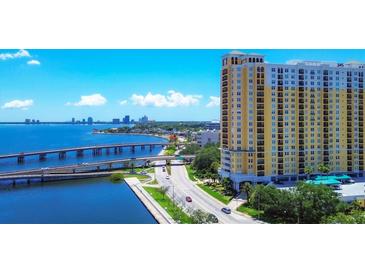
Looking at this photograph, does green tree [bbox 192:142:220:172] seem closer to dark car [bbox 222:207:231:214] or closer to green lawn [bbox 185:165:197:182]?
green lawn [bbox 185:165:197:182]

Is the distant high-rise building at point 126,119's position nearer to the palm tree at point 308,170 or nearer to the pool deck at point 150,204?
the pool deck at point 150,204

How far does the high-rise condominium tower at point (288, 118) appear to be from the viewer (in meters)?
17.8

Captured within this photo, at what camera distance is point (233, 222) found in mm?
13180

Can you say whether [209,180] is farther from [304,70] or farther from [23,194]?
[23,194]

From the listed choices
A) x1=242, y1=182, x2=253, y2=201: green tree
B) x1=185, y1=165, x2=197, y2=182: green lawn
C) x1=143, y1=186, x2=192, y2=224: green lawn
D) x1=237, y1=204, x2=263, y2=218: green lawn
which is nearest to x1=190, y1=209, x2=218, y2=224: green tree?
x1=143, y1=186, x2=192, y2=224: green lawn

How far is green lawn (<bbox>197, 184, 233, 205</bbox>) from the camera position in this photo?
16.5m

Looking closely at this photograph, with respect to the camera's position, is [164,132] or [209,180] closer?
[209,180]

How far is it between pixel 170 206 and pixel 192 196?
6.79 feet

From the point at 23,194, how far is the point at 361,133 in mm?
17153

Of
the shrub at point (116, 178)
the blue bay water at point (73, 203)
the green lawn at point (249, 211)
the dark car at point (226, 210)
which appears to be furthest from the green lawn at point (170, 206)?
the shrub at point (116, 178)

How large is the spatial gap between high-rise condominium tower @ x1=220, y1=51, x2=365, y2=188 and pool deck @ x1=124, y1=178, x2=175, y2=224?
156 inches

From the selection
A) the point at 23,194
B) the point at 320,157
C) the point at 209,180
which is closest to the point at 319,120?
the point at 320,157

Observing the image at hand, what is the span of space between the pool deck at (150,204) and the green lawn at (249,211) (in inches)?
112

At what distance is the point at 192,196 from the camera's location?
57.2ft
